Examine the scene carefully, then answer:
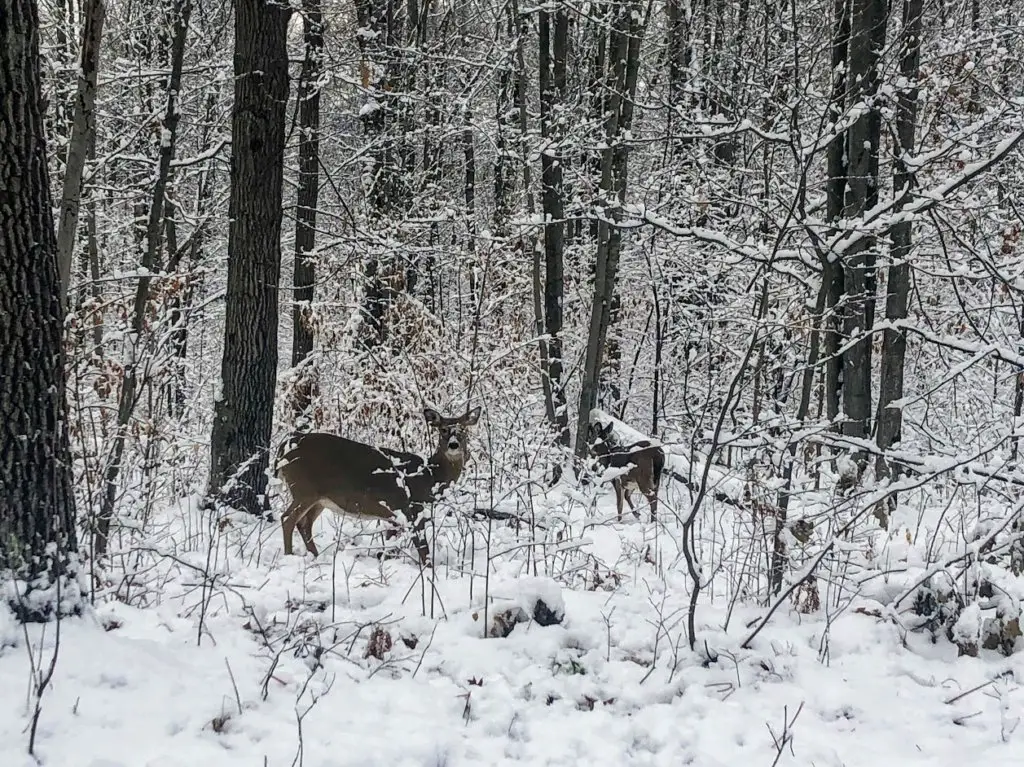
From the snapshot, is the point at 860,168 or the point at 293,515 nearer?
the point at 293,515

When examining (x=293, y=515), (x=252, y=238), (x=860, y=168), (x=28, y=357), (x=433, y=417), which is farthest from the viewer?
(x=252, y=238)

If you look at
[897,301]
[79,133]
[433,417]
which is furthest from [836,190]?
[79,133]

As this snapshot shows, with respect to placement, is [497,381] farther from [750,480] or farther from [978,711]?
[978,711]

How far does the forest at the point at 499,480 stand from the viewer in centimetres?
327

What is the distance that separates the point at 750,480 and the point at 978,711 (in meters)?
1.69

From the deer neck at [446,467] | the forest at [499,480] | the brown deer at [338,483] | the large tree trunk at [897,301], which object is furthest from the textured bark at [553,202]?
the brown deer at [338,483]

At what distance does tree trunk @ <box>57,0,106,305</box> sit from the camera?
517cm

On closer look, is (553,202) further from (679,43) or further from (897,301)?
(897,301)

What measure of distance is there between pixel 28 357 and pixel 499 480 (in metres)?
4.74

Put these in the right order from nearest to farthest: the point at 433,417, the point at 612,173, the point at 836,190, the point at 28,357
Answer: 1. the point at 28,357
2. the point at 433,417
3. the point at 836,190
4. the point at 612,173

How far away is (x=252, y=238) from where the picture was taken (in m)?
7.55

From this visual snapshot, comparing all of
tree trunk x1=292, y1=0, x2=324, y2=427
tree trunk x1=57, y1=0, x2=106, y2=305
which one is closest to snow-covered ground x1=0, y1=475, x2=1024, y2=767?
tree trunk x1=57, y1=0, x2=106, y2=305

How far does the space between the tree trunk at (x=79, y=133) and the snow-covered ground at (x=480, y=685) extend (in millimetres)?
2223

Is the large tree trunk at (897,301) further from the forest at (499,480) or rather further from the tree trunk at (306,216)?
the tree trunk at (306,216)
